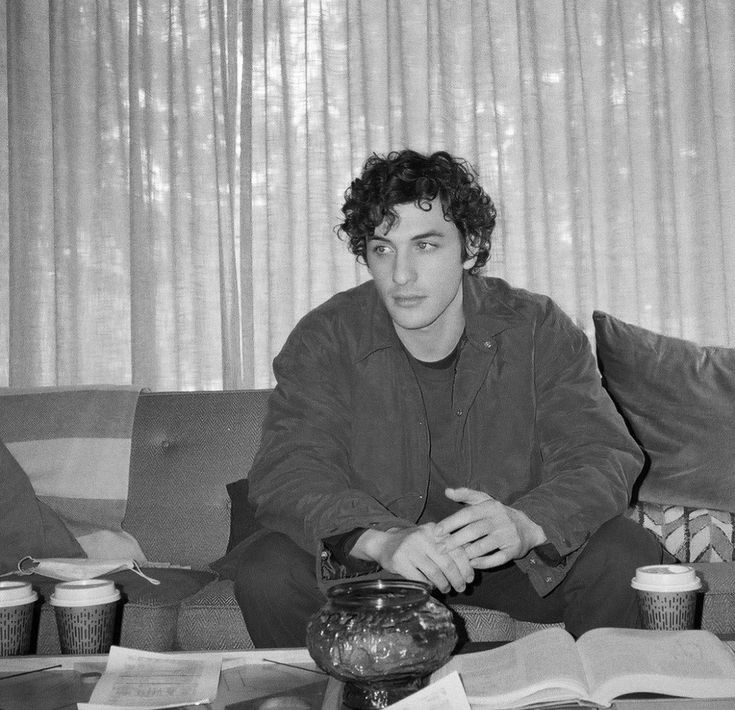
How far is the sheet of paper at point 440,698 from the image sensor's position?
0.92 meters

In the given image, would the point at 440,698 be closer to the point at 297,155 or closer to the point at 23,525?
the point at 23,525

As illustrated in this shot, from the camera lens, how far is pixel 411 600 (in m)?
1.03

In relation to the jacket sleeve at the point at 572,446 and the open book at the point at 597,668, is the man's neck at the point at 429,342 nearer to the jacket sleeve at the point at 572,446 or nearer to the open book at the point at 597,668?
A: the jacket sleeve at the point at 572,446

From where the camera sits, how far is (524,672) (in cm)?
101

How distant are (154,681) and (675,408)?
1.45 meters

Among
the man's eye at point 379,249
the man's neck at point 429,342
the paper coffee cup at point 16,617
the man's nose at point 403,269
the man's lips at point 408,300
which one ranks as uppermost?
the man's eye at point 379,249

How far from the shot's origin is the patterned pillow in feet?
6.79

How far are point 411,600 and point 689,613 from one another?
1.32ft

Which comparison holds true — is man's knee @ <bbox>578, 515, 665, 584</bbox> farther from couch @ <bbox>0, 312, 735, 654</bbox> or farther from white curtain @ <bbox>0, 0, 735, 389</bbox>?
white curtain @ <bbox>0, 0, 735, 389</bbox>

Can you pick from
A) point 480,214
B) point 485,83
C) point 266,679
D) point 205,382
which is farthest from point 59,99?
point 266,679

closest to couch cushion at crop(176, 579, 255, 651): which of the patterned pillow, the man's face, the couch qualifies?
the couch

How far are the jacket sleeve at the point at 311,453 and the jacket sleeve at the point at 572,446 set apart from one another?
26cm

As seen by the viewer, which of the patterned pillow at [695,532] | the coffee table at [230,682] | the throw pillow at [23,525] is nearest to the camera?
the coffee table at [230,682]

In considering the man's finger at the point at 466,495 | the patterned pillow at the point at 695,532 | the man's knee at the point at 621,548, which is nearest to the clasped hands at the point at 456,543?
the man's finger at the point at 466,495
